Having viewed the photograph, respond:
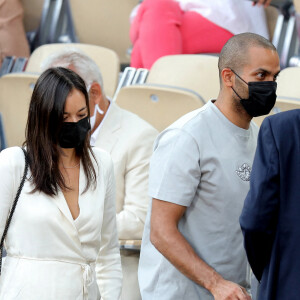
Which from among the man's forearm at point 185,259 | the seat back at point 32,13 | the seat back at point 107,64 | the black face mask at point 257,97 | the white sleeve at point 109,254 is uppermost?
the black face mask at point 257,97

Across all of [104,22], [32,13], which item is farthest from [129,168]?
[32,13]

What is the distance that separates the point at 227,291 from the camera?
2.00m

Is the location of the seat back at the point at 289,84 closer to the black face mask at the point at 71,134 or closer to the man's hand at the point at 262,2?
the man's hand at the point at 262,2

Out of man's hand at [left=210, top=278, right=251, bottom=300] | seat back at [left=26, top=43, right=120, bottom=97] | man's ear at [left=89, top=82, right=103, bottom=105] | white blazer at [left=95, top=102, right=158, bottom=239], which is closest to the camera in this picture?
man's hand at [left=210, top=278, right=251, bottom=300]

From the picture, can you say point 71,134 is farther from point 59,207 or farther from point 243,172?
point 243,172

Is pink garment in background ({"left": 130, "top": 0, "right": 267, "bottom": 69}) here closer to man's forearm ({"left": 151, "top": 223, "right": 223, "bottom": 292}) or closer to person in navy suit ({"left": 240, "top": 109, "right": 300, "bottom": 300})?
man's forearm ({"left": 151, "top": 223, "right": 223, "bottom": 292})

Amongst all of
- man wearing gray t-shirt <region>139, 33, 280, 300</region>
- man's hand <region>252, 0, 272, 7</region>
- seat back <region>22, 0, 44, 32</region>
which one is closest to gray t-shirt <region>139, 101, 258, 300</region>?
man wearing gray t-shirt <region>139, 33, 280, 300</region>

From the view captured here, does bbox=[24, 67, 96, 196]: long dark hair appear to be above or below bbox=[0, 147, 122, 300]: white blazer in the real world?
above

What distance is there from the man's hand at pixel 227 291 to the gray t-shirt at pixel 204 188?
12 centimetres

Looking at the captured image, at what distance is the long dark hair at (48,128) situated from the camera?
212 centimetres

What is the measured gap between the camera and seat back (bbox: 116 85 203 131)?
3543 millimetres

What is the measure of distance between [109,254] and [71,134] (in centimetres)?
41

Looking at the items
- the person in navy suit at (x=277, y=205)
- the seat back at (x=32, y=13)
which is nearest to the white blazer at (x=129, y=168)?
the person in navy suit at (x=277, y=205)

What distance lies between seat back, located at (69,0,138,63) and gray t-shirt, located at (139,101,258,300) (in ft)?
11.7
